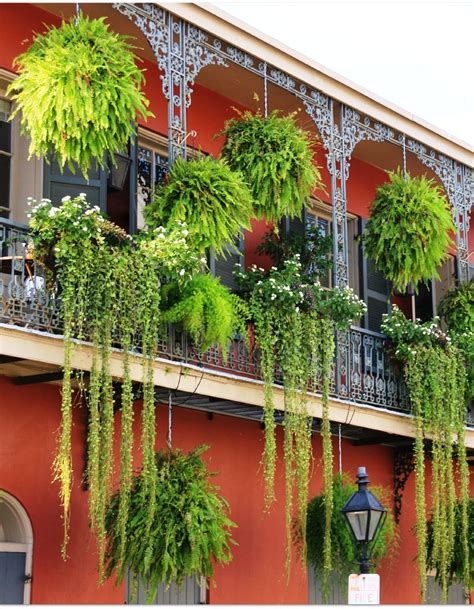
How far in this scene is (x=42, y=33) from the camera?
11.2m

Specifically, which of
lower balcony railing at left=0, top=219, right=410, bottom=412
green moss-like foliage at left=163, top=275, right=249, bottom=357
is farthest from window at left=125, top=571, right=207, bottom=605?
green moss-like foliage at left=163, top=275, right=249, bottom=357

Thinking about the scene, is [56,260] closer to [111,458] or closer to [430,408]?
[111,458]

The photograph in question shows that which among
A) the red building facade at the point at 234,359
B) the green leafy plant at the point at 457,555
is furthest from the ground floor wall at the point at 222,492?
the green leafy plant at the point at 457,555

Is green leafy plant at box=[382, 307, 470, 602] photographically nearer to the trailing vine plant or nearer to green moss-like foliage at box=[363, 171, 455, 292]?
green moss-like foliage at box=[363, 171, 455, 292]

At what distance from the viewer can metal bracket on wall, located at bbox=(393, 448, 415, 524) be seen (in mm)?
14023

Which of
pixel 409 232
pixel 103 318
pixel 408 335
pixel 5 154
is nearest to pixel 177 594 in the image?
pixel 103 318

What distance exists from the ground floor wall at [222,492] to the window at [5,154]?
63.9 inches

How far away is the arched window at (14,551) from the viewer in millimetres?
10117

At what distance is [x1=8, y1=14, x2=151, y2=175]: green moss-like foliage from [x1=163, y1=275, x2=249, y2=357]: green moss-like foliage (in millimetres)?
1295

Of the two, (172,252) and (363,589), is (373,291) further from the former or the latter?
(363,589)

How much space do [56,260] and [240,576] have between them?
156 inches

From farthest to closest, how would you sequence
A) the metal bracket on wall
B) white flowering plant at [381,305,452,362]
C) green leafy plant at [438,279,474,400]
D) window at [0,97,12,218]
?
the metal bracket on wall < green leafy plant at [438,279,474,400] < white flowering plant at [381,305,452,362] < window at [0,97,12,218]

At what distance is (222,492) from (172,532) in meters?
2.18

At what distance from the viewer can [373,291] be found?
14531mm
